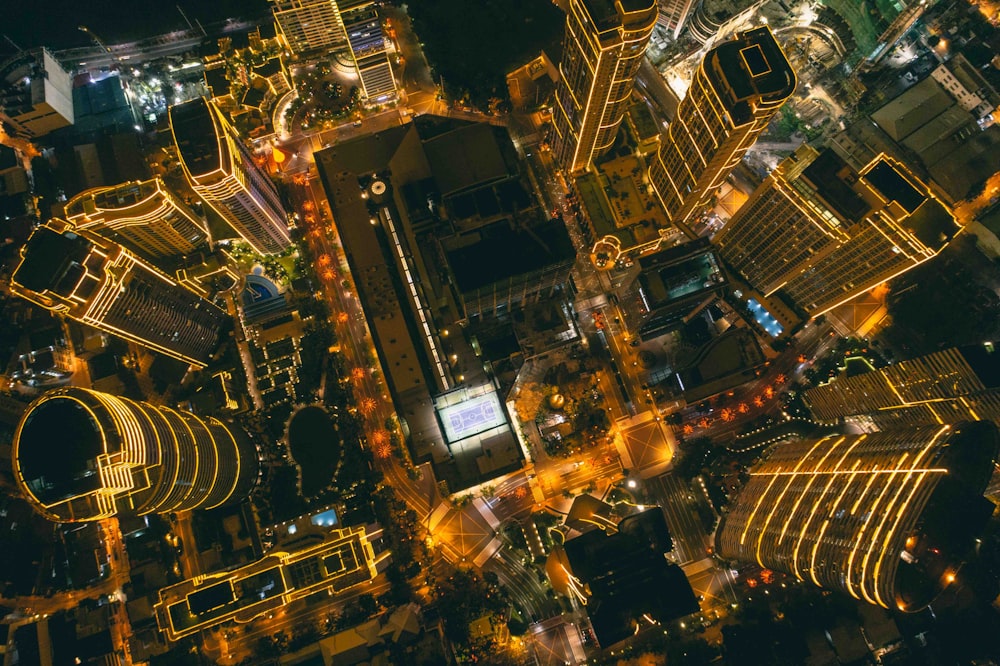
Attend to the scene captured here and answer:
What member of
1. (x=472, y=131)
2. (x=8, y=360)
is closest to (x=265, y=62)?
(x=472, y=131)

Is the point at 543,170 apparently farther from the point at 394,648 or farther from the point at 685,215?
the point at 394,648

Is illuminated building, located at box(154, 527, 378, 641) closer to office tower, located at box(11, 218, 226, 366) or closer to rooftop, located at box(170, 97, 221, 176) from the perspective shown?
office tower, located at box(11, 218, 226, 366)

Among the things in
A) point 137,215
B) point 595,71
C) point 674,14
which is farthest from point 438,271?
point 674,14

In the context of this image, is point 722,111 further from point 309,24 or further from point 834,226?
point 309,24

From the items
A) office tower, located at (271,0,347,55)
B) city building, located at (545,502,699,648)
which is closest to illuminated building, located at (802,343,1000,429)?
city building, located at (545,502,699,648)

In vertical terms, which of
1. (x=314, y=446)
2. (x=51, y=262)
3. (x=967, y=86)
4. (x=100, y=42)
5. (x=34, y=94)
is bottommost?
(x=314, y=446)
